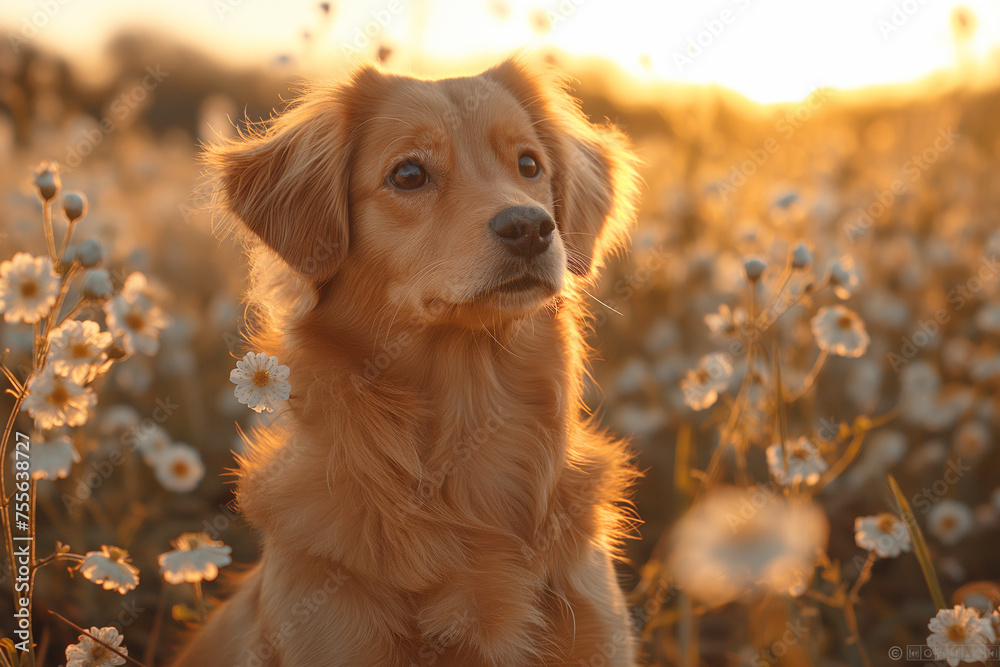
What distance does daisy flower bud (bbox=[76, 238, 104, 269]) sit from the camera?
6.59 feet

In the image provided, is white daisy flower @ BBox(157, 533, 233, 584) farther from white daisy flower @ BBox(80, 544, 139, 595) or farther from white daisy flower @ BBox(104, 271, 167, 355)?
white daisy flower @ BBox(104, 271, 167, 355)

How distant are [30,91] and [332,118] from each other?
6.46 meters

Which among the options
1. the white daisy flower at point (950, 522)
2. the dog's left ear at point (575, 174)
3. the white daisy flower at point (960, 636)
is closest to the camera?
the white daisy flower at point (960, 636)

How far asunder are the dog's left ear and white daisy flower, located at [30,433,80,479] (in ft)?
6.26

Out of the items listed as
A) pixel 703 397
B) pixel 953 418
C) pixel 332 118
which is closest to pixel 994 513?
pixel 953 418

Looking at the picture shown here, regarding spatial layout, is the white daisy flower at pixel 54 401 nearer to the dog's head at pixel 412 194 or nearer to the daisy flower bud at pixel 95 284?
the daisy flower bud at pixel 95 284

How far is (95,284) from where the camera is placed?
2008 mm

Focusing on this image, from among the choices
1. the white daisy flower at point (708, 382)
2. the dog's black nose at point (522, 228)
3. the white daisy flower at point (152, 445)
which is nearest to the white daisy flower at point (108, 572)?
the white daisy flower at point (152, 445)

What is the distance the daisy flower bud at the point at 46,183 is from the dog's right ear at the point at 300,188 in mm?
697

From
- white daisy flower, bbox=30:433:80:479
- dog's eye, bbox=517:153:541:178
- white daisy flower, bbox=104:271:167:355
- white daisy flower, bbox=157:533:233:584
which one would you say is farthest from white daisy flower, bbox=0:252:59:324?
dog's eye, bbox=517:153:541:178

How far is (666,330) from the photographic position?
5.30 m

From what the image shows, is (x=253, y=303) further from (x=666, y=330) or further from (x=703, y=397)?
(x=666, y=330)

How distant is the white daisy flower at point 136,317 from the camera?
2477 millimetres

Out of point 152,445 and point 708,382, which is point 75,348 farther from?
point 708,382
